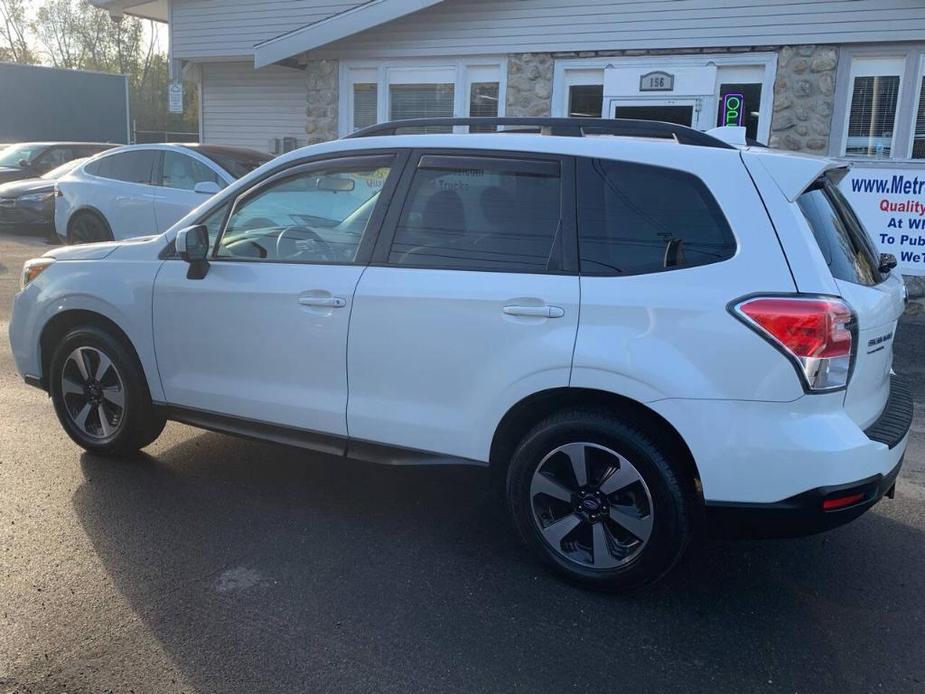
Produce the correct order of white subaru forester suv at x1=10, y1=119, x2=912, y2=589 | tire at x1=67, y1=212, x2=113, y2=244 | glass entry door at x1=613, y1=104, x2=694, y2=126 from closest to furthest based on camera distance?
white subaru forester suv at x1=10, y1=119, x2=912, y2=589 → glass entry door at x1=613, y1=104, x2=694, y2=126 → tire at x1=67, y1=212, x2=113, y2=244

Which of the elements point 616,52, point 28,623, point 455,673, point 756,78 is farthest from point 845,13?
point 28,623

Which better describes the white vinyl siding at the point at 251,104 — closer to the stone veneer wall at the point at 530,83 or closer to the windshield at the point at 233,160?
→ the windshield at the point at 233,160

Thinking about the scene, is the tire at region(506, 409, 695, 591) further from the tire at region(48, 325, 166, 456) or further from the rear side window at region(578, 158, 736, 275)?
the tire at region(48, 325, 166, 456)

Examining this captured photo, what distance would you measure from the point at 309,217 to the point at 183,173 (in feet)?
22.5

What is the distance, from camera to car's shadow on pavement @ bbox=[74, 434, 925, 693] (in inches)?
119

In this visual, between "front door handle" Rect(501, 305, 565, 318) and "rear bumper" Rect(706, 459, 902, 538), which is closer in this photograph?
"rear bumper" Rect(706, 459, 902, 538)

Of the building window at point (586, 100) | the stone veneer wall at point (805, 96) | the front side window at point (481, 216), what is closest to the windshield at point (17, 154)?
the building window at point (586, 100)

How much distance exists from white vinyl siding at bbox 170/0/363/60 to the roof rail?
35.6ft

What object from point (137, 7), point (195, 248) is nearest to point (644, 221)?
point (195, 248)

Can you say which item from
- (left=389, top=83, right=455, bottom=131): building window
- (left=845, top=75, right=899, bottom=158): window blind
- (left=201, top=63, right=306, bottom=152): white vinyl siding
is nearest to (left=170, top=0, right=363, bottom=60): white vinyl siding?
(left=201, top=63, right=306, bottom=152): white vinyl siding

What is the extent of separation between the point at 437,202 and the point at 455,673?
2003 mm

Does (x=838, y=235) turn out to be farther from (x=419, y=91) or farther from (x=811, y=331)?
(x=419, y=91)

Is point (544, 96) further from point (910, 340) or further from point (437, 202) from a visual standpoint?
point (437, 202)

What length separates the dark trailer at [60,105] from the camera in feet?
81.8
